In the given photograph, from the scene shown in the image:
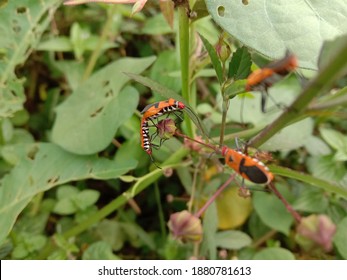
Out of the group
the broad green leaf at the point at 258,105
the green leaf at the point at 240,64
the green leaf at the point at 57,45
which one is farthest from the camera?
the green leaf at the point at 57,45

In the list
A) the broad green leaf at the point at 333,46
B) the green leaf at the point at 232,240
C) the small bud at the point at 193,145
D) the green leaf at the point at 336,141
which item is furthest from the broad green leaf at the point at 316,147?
the broad green leaf at the point at 333,46

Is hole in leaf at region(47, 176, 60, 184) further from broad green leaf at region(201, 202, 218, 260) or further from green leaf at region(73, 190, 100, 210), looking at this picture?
broad green leaf at region(201, 202, 218, 260)

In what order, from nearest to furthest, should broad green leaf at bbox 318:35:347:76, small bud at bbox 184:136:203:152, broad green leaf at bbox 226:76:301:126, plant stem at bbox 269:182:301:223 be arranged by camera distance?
1. broad green leaf at bbox 318:35:347:76
2. plant stem at bbox 269:182:301:223
3. small bud at bbox 184:136:203:152
4. broad green leaf at bbox 226:76:301:126

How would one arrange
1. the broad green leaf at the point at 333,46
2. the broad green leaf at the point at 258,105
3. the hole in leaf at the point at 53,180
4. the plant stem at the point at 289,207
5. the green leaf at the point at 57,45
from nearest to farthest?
the broad green leaf at the point at 333,46 → the plant stem at the point at 289,207 → the hole in leaf at the point at 53,180 → the broad green leaf at the point at 258,105 → the green leaf at the point at 57,45

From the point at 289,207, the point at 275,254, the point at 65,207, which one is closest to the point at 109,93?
the point at 65,207

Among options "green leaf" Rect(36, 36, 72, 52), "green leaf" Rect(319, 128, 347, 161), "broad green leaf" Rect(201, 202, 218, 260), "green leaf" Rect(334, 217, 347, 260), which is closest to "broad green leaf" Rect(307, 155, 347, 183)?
"green leaf" Rect(319, 128, 347, 161)

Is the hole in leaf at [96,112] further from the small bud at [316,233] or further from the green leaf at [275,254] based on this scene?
the small bud at [316,233]

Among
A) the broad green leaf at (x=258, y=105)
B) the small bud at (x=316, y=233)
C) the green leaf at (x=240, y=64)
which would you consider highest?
the green leaf at (x=240, y=64)
